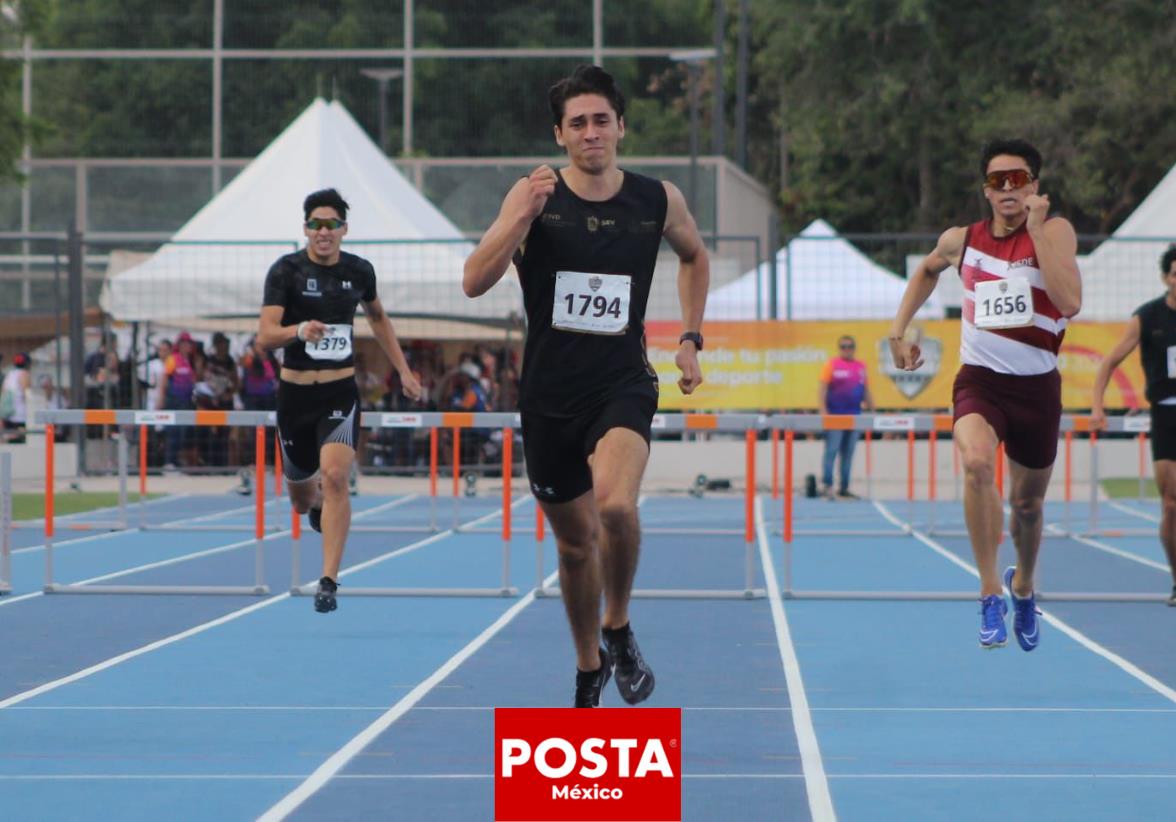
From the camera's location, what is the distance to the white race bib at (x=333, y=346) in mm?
11211

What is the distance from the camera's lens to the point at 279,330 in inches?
435

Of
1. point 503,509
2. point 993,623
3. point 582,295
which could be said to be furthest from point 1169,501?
point 582,295

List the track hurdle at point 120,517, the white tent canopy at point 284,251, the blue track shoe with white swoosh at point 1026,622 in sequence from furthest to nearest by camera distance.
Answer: the white tent canopy at point 284,251 → the track hurdle at point 120,517 → the blue track shoe with white swoosh at point 1026,622

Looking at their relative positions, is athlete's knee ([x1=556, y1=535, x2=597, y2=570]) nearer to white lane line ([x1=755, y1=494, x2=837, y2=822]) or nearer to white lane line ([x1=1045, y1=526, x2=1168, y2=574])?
white lane line ([x1=755, y1=494, x2=837, y2=822])

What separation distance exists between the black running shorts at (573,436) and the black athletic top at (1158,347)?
586 cm

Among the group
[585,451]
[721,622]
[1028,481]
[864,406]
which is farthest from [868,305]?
[585,451]

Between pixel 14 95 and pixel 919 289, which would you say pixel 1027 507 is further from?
pixel 14 95

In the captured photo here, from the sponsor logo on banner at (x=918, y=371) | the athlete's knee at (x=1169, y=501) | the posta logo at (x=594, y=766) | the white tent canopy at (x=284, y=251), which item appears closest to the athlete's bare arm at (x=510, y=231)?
the posta logo at (x=594, y=766)

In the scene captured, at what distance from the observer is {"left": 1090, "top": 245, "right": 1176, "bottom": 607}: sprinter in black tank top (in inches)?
471

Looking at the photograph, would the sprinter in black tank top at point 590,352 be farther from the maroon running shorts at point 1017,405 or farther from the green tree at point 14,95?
the green tree at point 14,95

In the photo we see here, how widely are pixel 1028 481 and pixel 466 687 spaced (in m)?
2.64

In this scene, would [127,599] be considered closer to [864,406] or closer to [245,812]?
[245,812]

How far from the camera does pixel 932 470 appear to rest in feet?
68.0

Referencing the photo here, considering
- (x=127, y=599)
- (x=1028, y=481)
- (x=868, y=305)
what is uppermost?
(x=868, y=305)
